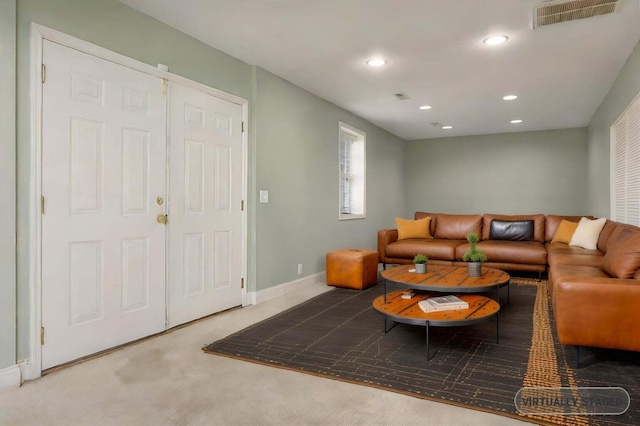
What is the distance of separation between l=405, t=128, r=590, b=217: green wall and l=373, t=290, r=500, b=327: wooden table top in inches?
220

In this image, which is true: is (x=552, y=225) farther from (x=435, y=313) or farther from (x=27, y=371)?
(x=27, y=371)

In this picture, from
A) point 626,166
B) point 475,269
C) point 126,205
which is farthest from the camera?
point 626,166

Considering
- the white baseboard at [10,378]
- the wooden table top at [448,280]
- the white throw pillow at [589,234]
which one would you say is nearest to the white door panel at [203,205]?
the white baseboard at [10,378]

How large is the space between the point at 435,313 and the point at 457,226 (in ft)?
13.3

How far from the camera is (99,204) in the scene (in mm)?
2701

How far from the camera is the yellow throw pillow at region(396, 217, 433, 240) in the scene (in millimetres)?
6281

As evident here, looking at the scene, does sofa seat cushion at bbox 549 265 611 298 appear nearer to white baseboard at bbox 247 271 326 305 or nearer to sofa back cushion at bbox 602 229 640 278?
sofa back cushion at bbox 602 229 640 278

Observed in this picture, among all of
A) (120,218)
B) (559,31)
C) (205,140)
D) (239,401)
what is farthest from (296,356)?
(559,31)

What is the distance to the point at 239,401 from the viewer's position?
2.04 meters

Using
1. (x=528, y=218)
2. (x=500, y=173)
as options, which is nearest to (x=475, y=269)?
(x=528, y=218)

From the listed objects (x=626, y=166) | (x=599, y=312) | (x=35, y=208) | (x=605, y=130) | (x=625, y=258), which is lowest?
(x=599, y=312)

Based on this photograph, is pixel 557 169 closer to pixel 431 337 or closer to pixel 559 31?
pixel 559 31

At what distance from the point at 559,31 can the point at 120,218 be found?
3.70 meters

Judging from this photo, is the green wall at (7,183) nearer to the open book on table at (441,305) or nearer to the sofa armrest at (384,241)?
the open book on table at (441,305)
